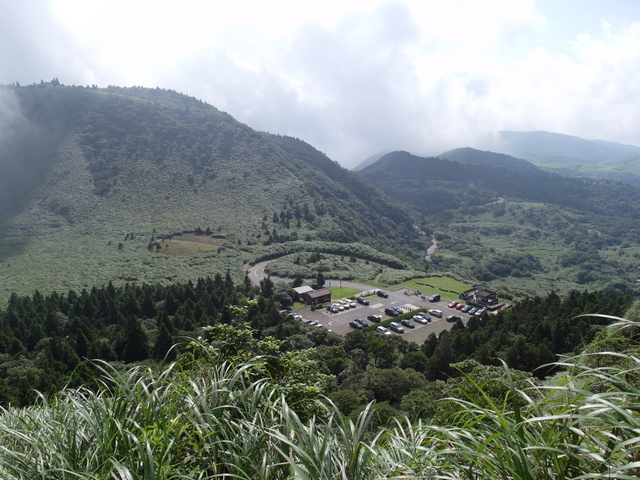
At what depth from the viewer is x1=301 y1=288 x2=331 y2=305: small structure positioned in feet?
145

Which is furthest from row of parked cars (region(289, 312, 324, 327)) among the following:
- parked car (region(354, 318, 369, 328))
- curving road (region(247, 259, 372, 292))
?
curving road (region(247, 259, 372, 292))

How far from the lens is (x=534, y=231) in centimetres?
12925

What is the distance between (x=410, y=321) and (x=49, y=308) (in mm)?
37333

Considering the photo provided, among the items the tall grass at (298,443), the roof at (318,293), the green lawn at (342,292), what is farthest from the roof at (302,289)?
the tall grass at (298,443)

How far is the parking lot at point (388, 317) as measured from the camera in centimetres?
3672

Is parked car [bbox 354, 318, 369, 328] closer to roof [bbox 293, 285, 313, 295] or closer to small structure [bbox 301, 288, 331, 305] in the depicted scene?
small structure [bbox 301, 288, 331, 305]

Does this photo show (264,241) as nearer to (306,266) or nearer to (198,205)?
(306,266)

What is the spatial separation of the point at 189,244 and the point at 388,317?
171 ft

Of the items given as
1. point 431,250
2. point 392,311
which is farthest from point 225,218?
point 431,250

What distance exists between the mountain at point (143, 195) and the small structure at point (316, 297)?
21.1m

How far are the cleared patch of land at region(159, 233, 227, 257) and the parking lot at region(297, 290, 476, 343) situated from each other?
3831cm

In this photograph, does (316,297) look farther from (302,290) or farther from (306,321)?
(306,321)

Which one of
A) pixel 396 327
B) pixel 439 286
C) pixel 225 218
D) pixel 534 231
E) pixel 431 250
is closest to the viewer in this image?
pixel 396 327

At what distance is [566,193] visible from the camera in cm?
17600
